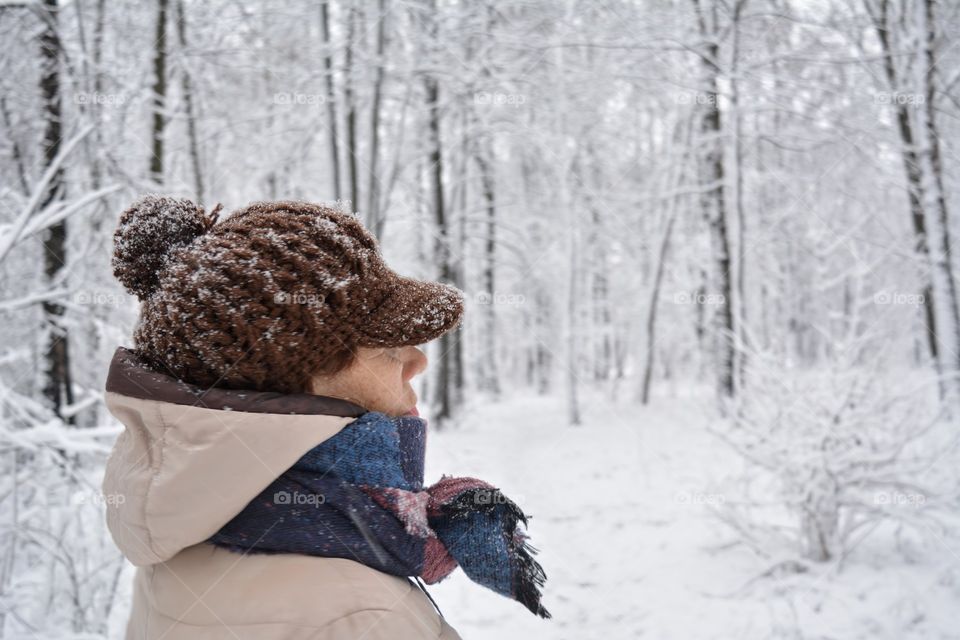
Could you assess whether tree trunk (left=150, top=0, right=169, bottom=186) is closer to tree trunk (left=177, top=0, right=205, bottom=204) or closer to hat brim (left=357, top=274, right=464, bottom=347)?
tree trunk (left=177, top=0, right=205, bottom=204)

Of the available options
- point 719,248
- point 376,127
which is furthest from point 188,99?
point 719,248

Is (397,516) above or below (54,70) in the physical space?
below

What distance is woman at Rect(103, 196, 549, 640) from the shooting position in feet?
2.66

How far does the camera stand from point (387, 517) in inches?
35.4

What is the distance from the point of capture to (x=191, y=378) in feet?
2.98

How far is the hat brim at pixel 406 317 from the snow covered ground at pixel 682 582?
352 cm

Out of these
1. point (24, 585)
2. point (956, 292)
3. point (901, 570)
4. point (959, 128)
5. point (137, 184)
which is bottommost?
point (901, 570)

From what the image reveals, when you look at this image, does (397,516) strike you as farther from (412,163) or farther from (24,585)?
(412,163)

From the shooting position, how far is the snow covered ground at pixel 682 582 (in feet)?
12.0

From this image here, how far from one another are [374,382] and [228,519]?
0.31 meters

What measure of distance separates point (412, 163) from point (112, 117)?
731 centimetres

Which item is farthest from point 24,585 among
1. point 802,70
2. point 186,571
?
point 802,70

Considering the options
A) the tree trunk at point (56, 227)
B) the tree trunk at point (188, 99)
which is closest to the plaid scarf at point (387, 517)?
the tree trunk at point (56, 227)

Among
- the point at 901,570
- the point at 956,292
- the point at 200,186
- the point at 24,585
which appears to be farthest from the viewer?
the point at 200,186
